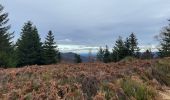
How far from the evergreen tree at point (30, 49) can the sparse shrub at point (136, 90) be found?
5246 cm

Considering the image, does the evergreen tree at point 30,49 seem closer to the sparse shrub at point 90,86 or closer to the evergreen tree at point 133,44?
the evergreen tree at point 133,44

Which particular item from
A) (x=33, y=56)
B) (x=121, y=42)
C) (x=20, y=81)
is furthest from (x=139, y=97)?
(x=121, y=42)

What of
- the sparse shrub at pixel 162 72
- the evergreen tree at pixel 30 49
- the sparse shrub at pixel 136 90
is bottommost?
the sparse shrub at pixel 136 90

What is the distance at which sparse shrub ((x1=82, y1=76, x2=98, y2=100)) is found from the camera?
24.4 ft

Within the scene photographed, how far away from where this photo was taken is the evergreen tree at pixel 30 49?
61.4 meters

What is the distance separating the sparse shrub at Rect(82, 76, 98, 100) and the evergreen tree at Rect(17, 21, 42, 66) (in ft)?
175

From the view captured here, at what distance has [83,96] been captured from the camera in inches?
279

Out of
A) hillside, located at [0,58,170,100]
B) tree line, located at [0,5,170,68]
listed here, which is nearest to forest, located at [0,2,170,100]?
hillside, located at [0,58,170,100]

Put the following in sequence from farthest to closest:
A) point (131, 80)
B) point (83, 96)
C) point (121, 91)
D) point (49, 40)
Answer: point (49, 40) → point (131, 80) → point (121, 91) → point (83, 96)

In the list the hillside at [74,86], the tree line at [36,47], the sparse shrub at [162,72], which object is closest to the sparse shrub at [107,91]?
the hillside at [74,86]

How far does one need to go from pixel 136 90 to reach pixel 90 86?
5.18 ft

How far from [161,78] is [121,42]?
199ft

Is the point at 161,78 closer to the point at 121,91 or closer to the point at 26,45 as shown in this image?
the point at 121,91

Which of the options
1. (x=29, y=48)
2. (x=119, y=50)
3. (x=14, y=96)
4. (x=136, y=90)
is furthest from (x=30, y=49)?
(x=14, y=96)
